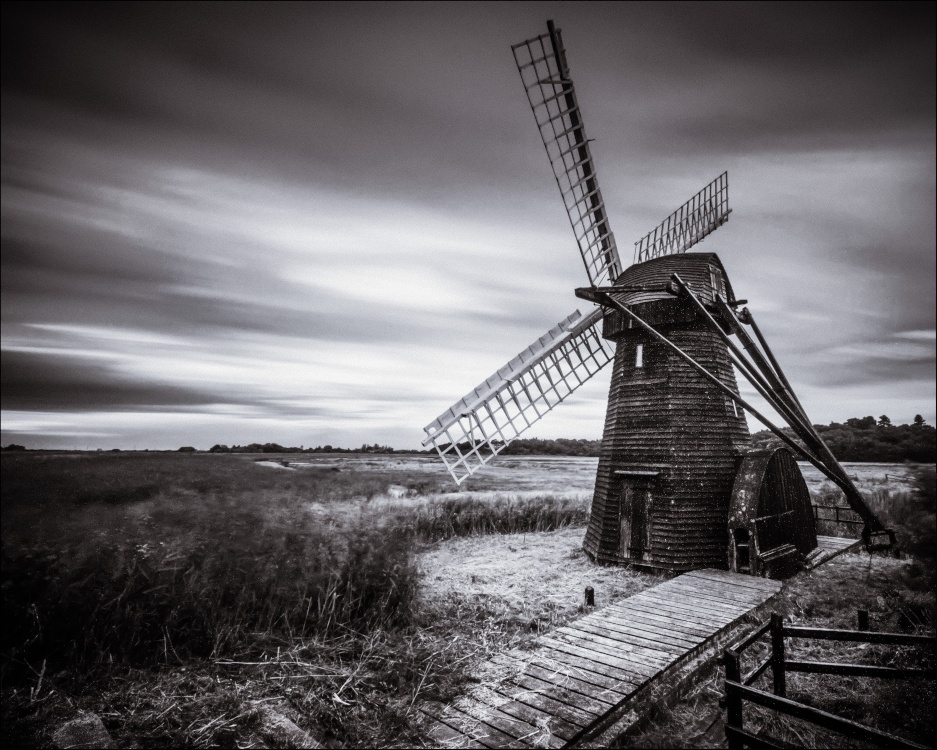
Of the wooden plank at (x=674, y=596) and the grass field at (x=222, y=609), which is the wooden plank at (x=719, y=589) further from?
the grass field at (x=222, y=609)

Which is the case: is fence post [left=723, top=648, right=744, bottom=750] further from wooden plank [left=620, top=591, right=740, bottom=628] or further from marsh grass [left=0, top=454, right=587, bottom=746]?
wooden plank [left=620, top=591, right=740, bottom=628]

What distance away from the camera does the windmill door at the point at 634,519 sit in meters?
11.6

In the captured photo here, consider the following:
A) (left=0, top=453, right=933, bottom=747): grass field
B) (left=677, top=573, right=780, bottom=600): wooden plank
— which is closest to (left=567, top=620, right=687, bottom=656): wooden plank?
(left=0, top=453, right=933, bottom=747): grass field

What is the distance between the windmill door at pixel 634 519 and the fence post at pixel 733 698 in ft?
24.8

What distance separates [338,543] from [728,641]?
237 inches

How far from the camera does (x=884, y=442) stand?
153 feet

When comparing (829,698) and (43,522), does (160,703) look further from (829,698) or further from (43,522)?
(829,698)

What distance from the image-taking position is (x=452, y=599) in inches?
400

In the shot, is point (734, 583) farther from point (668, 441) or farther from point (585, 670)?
point (585, 670)

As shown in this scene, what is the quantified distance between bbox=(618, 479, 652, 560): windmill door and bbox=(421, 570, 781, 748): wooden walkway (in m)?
2.85

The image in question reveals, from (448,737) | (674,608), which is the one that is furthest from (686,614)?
(448,737)

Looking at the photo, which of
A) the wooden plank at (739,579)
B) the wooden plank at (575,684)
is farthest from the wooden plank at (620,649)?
the wooden plank at (739,579)

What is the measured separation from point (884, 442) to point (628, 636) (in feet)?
178

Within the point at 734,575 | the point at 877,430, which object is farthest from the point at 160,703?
the point at 877,430
